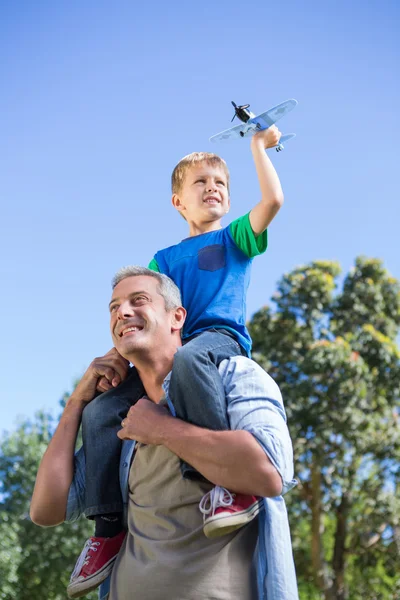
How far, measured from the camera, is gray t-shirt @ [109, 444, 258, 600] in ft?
8.10

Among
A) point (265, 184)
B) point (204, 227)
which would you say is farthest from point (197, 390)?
point (204, 227)

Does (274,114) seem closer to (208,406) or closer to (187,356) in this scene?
(187,356)

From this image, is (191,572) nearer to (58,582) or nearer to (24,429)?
(58,582)

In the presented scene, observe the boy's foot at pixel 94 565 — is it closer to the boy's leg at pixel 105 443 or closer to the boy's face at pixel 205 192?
the boy's leg at pixel 105 443

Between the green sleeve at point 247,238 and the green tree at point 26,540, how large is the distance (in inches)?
596

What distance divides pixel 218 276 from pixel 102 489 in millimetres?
1062

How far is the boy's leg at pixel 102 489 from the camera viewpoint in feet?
9.09

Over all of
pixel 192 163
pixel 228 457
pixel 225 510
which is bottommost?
pixel 225 510

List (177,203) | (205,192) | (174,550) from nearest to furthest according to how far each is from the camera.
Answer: (174,550), (205,192), (177,203)

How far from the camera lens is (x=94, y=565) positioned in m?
2.77

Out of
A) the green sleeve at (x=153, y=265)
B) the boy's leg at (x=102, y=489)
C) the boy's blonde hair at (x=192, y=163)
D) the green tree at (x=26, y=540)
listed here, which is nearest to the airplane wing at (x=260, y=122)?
the boy's blonde hair at (x=192, y=163)

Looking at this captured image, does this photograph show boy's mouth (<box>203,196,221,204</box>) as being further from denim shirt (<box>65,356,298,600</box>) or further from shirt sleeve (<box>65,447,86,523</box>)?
shirt sleeve (<box>65,447,86,523</box>)

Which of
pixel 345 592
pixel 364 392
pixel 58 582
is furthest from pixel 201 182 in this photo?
pixel 58 582

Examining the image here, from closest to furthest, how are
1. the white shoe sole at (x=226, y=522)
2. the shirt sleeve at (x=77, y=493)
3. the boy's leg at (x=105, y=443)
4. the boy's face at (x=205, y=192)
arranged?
the white shoe sole at (x=226, y=522) → the boy's leg at (x=105, y=443) → the shirt sleeve at (x=77, y=493) → the boy's face at (x=205, y=192)
